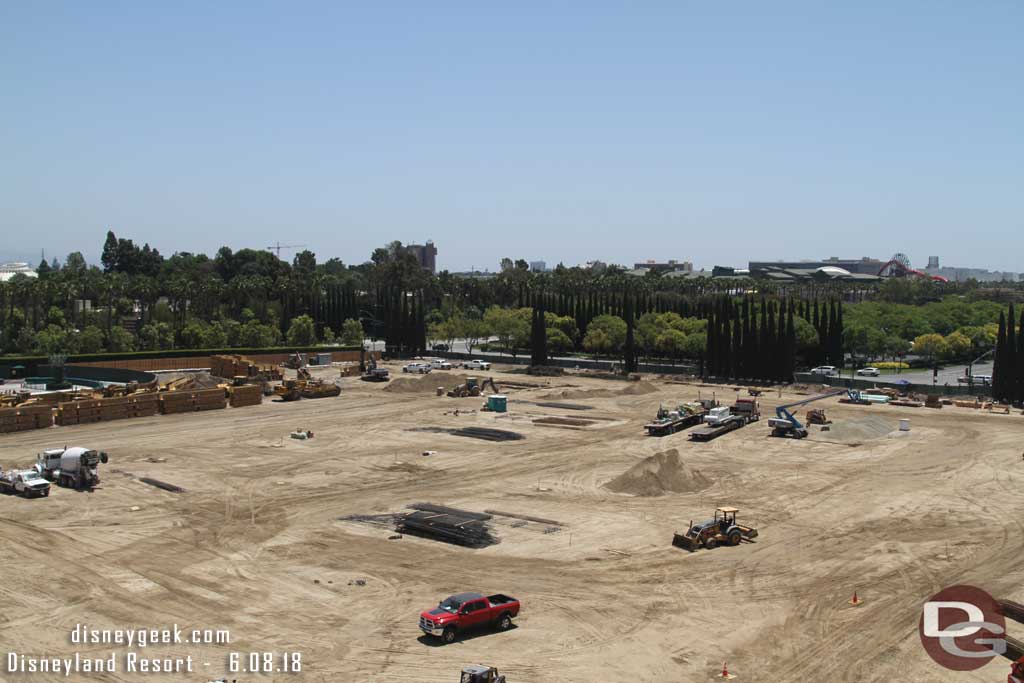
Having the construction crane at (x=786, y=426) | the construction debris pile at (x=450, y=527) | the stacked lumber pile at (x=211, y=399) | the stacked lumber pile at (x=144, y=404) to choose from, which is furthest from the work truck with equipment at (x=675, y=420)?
the stacked lumber pile at (x=144, y=404)

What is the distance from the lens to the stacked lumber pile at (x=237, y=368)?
8590 centimetres

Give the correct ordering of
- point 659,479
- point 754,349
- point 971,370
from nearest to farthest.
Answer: point 659,479, point 754,349, point 971,370

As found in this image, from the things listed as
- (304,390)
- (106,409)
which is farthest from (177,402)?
(304,390)

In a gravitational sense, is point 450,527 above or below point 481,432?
below

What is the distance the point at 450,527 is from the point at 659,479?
12634 millimetres

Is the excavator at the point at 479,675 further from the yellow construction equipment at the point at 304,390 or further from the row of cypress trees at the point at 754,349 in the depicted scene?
the row of cypress trees at the point at 754,349

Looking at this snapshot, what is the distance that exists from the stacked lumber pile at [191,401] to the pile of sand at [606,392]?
2698 cm

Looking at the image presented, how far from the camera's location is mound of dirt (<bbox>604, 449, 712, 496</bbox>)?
41.9m

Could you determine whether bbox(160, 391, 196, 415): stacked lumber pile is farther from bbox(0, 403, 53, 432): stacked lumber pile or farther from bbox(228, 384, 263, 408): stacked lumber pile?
bbox(0, 403, 53, 432): stacked lumber pile

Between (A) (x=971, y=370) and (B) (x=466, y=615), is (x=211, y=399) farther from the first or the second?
(A) (x=971, y=370)

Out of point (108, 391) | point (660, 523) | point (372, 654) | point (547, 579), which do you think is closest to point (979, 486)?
point (660, 523)

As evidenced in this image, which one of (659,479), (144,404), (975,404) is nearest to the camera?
(659,479)

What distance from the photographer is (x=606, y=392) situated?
267 ft

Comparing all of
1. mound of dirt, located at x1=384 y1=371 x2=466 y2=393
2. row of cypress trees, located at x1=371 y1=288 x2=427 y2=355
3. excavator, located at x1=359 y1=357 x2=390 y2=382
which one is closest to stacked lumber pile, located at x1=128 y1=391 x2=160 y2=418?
mound of dirt, located at x1=384 y1=371 x2=466 y2=393
